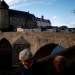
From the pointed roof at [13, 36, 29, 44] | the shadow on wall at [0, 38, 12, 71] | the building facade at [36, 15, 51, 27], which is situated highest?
the building facade at [36, 15, 51, 27]

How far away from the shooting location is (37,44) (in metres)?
22.2

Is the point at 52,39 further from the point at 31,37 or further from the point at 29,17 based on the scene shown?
the point at 29,17

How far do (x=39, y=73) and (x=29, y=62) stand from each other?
0.84 feet

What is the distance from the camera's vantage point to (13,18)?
58.8 meters

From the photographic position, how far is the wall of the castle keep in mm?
17403

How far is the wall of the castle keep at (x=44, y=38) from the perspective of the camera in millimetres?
17403

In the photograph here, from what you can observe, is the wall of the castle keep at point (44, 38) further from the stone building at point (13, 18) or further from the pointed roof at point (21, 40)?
the stone building at point (13, 18)

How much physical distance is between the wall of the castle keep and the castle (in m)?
24.4

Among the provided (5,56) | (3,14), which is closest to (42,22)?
A: (3,14)

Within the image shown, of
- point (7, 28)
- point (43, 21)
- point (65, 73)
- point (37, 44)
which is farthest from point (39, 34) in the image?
point (43, 21)

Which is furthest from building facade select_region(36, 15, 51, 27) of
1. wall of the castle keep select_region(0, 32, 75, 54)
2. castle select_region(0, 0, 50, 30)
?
wall of the castle keep select_region(0, 32, 75, 54)

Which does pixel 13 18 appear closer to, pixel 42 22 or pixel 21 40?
pixel 42 22

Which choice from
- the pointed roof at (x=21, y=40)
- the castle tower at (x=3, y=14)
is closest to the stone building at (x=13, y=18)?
the castle tower at (x=3, y=14)

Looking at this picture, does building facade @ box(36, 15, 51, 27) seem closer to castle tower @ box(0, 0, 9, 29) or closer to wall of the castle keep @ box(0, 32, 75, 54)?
castle tower @ box(0, 0, 9, 29)
